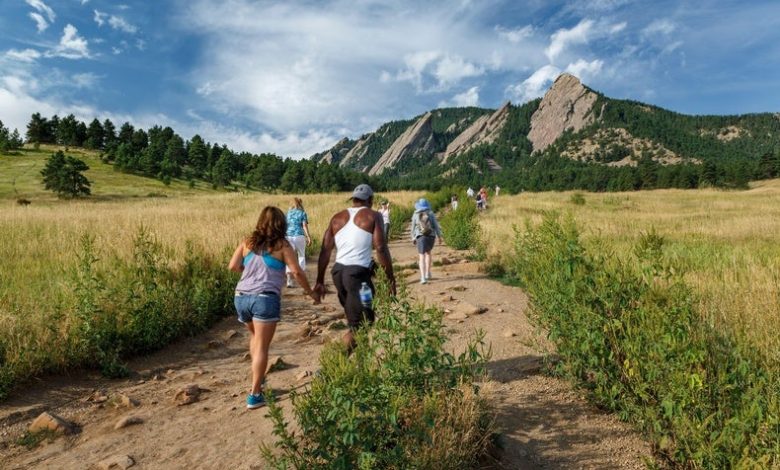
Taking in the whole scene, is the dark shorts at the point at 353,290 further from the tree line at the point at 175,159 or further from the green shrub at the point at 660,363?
the tree line at the point at 175,159

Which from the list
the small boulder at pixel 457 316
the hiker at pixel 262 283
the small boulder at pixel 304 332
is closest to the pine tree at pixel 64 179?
the small boulder at pixel 304 332

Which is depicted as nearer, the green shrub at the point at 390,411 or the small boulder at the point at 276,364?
the green shrub at the point at 390,411

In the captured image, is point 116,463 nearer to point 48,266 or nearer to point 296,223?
point 48,266

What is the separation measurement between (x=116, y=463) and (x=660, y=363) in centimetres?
466

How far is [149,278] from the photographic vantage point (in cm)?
735

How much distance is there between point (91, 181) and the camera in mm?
57125

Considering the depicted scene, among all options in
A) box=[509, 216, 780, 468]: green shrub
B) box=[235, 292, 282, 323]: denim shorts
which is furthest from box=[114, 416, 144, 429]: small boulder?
box=[509, 216, 780, 468]: green shrub

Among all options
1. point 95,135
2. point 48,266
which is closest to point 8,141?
point 95,135

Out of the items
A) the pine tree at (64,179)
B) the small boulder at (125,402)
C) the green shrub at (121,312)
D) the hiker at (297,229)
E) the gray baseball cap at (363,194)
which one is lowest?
the small boulder at (125,402)

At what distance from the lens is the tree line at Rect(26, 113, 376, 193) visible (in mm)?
75375

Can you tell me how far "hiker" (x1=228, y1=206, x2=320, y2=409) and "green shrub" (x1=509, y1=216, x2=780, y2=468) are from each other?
9.96 feet

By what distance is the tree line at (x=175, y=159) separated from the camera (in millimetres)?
75375

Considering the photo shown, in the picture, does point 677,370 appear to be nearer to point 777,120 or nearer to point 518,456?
point 518,456

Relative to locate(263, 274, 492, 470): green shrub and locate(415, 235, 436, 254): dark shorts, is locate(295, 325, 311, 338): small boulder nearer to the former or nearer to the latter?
locate(263, 274, 492, 470): green shrub
